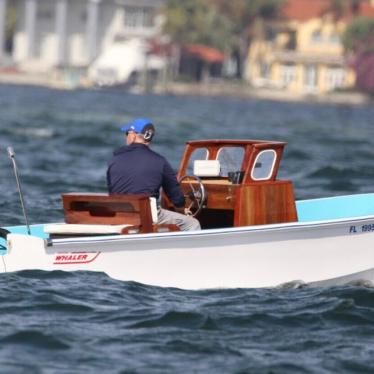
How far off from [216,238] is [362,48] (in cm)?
13203

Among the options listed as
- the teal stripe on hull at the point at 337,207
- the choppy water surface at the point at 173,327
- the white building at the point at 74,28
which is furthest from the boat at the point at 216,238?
the white building at the point at 74,28

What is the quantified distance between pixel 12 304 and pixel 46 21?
481 ft

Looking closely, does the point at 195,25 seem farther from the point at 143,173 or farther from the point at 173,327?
the point at 173,327

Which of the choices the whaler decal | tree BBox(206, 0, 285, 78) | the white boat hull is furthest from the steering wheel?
tree BBox(206, 0, 285, 78)

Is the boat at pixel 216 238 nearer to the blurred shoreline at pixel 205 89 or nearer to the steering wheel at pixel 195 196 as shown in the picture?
the steering wheel at pixel 195 196

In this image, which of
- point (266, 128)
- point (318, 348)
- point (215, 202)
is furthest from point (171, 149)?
point (318, 348)

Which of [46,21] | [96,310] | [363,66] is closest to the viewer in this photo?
[96,310]

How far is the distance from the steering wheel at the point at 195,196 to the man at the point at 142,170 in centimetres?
52

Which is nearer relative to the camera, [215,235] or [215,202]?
[215,235]

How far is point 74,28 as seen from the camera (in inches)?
6206

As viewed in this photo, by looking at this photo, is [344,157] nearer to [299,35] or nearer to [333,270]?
[333,270]

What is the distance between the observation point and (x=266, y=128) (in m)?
60.8

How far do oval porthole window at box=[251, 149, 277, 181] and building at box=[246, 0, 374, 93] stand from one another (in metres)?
127

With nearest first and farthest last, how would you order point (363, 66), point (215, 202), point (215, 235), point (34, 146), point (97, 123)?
point (215, 235) → point (215, 202) → point (34, 146) → point (97, 123) → point (363, 66)
